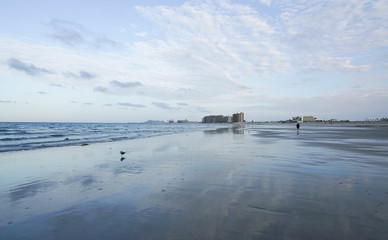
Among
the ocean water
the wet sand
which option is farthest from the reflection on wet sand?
the ocean water

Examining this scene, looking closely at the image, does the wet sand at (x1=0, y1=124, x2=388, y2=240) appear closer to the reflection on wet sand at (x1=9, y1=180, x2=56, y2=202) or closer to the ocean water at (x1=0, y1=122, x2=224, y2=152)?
the reflection on wet sand at (x1=9, y1=180, x2=56, y2=202)

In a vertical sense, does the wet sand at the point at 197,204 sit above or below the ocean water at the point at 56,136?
below

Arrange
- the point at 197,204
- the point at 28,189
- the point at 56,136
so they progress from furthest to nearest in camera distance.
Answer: the point at 56,136, the point at 28,189, the point at 197,204

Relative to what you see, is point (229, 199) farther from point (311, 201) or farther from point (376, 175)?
point (376, 175)

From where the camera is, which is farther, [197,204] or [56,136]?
[56,136]

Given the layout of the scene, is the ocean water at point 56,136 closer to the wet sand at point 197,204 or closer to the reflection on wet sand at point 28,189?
the reflection on wet sand at point 28,189

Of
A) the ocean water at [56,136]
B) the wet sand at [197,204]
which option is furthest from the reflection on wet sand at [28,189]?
the ocean water at [56,136]

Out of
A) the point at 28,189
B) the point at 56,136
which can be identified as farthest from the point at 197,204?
the point at 56,136

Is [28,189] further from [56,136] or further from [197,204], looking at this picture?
[56,136]

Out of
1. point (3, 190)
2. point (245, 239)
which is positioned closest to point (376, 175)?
point (245, 239)

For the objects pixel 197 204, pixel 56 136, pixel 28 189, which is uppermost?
pixel 56 136

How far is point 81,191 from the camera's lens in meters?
7.19

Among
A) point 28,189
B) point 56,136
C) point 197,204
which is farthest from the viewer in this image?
point 56,136

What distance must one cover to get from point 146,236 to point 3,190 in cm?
646
